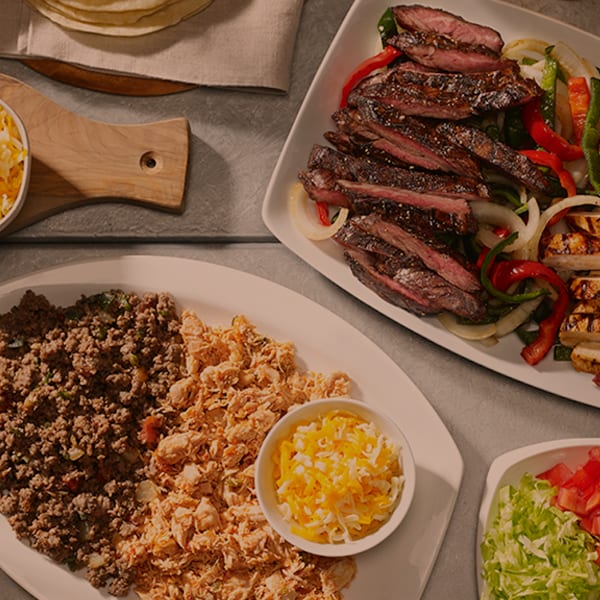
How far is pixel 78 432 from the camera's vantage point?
2.97m

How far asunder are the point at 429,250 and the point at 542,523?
1021 millimetres

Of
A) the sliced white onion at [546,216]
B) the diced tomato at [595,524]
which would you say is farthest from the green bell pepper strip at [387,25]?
the diced tomato at [595,524]

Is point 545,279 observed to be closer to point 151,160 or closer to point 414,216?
point 414,216

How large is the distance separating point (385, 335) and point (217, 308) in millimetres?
637

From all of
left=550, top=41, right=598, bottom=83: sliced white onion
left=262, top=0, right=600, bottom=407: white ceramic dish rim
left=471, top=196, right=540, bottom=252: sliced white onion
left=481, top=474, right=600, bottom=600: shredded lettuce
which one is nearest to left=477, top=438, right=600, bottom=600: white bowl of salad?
left=481, top=474, right=600, bottom=600: shredded lettuce

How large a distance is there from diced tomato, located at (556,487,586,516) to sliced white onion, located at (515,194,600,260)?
83cm

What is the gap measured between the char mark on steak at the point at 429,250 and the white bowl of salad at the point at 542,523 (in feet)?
2.14

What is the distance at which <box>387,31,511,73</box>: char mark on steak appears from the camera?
3117mm

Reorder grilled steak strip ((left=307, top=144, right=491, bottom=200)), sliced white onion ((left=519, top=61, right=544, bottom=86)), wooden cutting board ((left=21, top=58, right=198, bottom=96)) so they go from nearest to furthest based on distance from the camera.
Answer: grilled steak strip ((left=307, top=144, right=491, bottom=200)), sliced white onion ((left=519, top=61, right=544, bottom=86)), wooden cutting board ((left=21, top=58, right=198, bottom=96))

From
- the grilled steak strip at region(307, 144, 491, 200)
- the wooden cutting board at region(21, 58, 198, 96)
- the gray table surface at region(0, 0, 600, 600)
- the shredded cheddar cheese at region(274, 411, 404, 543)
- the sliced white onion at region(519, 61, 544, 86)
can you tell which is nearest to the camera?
the shredded cheddar cheese at region(274, 411, 404, 543)

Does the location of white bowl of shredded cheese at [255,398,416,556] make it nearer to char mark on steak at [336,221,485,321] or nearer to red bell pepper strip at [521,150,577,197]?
char mark on steak at [336,221,485,321]

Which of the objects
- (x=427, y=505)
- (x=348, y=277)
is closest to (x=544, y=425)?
(x=427, y=505)

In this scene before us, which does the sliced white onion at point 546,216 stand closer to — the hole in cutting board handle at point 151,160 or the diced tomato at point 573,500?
the diced tomato at point 573,500

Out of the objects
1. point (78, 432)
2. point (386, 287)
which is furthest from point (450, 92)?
point (78, 432)
